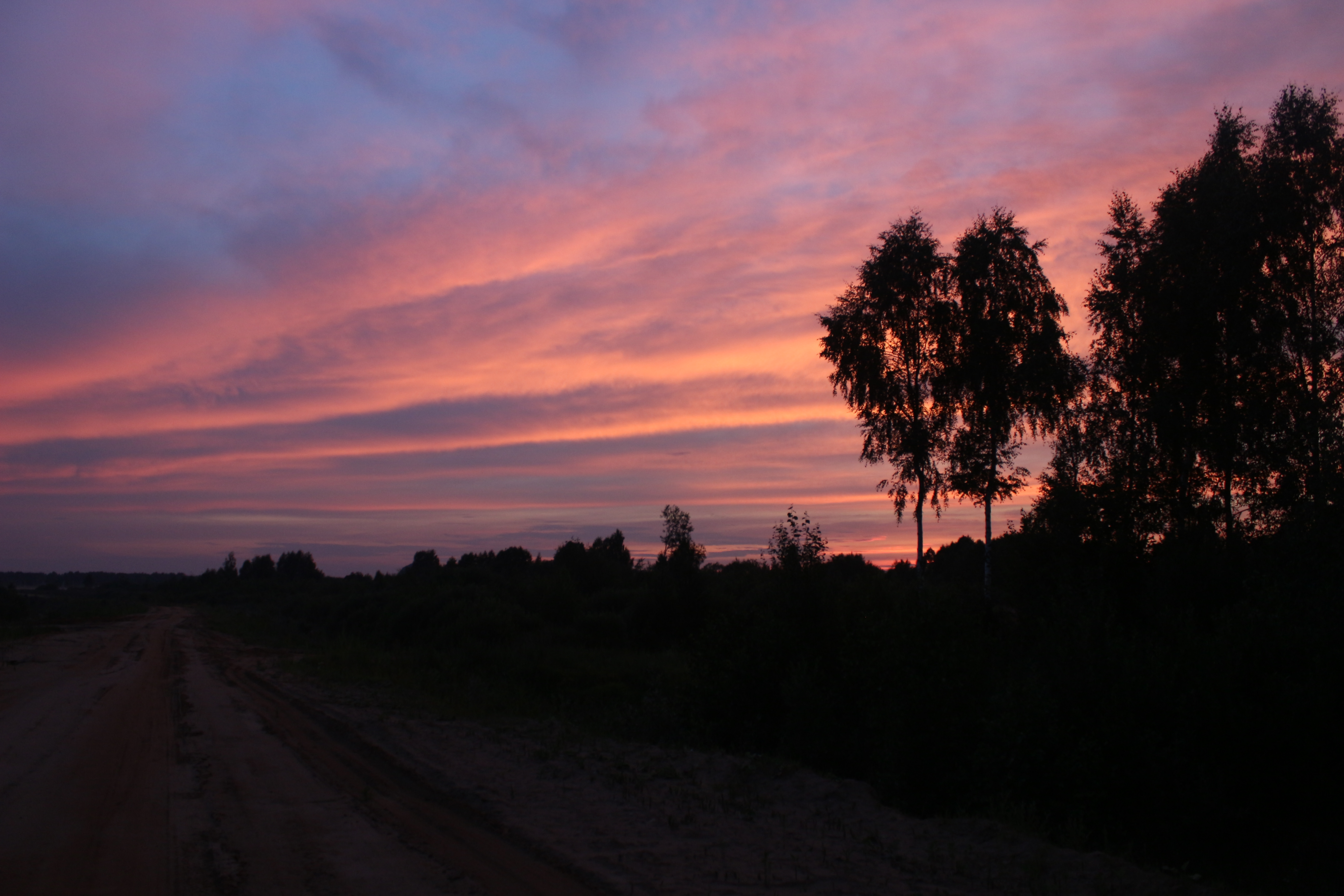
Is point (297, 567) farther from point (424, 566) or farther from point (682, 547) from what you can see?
point (682, 547)

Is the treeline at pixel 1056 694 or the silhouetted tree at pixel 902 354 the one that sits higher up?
the silhouetted tree at pixel 902 354

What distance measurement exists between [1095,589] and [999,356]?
298 inches

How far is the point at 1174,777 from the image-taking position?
11.4 meters

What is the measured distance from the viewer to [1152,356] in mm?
21828

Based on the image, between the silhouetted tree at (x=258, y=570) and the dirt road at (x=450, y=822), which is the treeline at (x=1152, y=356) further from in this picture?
the silhouetted tree at (x=258, y=570)

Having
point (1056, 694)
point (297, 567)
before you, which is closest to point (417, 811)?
point (1056, 694)

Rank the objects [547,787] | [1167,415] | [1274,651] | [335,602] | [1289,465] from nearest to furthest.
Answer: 1. [547,787]
2. [1274,651]
3. [1289,465]
4. [1167,415]
5. [335,602]

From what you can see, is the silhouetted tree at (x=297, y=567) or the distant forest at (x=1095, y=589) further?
the silhouetted tree at (x=297, y=567)

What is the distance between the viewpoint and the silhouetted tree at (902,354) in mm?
23188

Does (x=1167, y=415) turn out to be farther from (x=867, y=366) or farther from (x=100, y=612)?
(x=100, y=612)

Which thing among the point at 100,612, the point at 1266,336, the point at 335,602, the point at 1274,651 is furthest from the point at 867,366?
the point at 100,612

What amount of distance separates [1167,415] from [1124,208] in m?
6.66

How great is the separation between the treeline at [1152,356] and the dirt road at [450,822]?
43.1 feet

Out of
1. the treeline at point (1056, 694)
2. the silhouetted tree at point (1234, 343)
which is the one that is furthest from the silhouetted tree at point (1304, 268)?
the treeline at point (1056, 694)
